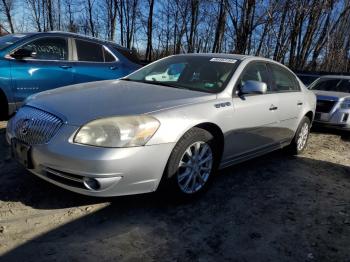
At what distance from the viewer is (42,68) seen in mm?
6004

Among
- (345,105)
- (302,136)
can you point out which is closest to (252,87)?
(302,136)

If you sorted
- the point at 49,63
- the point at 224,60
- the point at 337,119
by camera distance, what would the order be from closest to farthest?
1. the point at 224,60
2. the point at 49,63
3. the point at 337,119

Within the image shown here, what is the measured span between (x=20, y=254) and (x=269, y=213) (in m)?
2.18

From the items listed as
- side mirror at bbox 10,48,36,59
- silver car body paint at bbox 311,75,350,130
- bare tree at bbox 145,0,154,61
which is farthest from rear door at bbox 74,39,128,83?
bare tree at bbox 145,0,154,61

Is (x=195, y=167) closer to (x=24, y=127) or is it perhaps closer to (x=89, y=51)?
(x=24, y=127)

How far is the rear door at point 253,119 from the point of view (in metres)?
3.91

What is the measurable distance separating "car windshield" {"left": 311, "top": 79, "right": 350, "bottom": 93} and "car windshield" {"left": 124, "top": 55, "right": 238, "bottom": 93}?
5496mm

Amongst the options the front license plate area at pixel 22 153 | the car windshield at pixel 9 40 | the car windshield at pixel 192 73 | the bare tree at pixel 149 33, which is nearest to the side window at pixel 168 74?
the car windshield at pixel 192 73

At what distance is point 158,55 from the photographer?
26.3m

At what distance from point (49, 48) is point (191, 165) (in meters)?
3.96

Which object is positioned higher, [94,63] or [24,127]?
[94,63]

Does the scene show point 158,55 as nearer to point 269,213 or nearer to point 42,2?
point 42,2

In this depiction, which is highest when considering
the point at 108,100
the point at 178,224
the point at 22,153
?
the point at 108,100

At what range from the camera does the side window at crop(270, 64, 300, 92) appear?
4.87m
